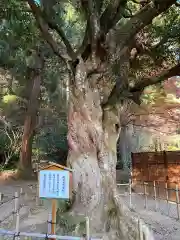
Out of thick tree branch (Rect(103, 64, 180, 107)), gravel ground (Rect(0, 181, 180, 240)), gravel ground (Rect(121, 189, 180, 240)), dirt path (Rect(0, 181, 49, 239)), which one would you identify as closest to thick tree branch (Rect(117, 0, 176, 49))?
thick tree branch (Rect(103, 64, 180, 107))

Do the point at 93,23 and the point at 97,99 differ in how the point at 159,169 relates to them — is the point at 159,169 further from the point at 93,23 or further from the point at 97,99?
the point at 93,23

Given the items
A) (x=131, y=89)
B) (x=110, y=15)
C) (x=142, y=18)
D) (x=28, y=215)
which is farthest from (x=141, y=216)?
Result: (x=110, y=15)

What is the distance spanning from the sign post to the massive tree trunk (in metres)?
1.39

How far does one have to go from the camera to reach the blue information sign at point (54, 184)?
13.3ft

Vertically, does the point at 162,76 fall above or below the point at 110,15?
below

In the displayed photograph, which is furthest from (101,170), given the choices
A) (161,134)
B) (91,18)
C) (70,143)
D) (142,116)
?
(161,134)

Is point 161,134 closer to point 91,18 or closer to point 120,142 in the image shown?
point 120,142

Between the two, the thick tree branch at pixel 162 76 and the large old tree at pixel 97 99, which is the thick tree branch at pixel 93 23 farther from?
the thick tree branch at pixel 162 76

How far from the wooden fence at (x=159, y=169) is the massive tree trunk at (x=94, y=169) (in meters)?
4.97

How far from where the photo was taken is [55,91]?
1401cm

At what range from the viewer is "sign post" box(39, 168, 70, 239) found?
4.06 meters

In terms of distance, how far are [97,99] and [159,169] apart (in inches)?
234

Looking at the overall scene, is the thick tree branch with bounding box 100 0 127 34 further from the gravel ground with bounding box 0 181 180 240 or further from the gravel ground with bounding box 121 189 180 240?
the gravel ground with bounding box 0 181 180 240

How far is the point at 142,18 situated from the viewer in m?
6.11
